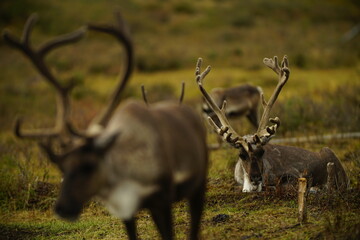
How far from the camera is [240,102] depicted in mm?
13203

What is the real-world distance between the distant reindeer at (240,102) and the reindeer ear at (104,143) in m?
9.34

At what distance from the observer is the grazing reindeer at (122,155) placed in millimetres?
3730

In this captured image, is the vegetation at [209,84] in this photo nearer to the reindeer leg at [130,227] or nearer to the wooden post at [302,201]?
the wooden post at [302,201]

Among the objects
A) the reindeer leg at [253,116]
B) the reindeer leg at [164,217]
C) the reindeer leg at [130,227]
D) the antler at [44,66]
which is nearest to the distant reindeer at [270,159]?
the reindeer leg at [130,227]

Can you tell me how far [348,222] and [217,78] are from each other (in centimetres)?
1827

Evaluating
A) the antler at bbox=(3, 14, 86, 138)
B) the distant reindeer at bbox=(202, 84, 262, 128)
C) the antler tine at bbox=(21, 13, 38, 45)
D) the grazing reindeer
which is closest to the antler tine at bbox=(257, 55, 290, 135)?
the grazing reindeer

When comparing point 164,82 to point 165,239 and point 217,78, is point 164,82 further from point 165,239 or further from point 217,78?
point 165,239

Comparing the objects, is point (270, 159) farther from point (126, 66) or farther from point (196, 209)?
point (126, 66)

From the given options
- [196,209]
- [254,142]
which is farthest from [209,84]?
[196,209]

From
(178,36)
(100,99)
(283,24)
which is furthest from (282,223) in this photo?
(283,24)

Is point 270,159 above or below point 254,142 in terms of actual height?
below

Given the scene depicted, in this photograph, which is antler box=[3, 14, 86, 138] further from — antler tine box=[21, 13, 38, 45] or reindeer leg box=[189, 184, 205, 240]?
reindeer leg box=[189, 184, 205, 240]

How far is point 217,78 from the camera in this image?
77.3 feet

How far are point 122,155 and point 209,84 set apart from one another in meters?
18.9
